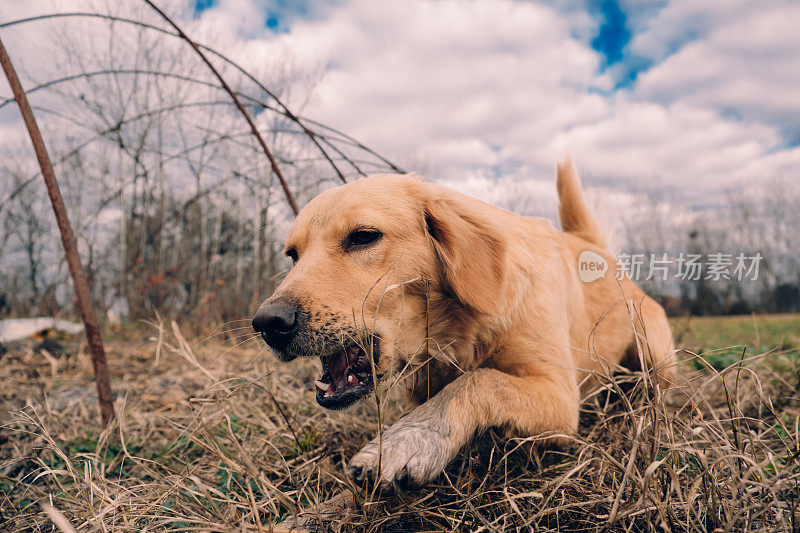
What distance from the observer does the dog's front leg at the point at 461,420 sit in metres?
1.65

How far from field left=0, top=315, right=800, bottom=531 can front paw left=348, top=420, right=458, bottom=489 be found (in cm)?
8

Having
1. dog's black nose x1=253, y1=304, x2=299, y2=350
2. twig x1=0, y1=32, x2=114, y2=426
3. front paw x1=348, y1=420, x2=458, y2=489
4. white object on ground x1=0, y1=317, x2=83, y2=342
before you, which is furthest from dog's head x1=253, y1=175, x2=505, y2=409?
white object on ground x1=0, y1=317, x2=83, y2=342

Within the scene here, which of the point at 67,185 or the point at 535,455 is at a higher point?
the point at 67,185

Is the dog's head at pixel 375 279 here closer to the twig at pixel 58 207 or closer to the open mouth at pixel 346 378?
the open mouth at pixel 346 378

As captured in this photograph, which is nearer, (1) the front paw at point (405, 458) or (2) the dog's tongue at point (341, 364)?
(1) the front paw at point (405, 458)

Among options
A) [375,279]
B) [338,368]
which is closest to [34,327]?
[338,368]

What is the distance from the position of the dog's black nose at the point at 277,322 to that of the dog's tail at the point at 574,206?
123 inches

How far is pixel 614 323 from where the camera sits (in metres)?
3.37

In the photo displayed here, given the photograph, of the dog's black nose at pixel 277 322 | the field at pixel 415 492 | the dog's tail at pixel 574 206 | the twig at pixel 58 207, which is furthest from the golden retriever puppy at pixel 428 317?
the dog's tail at pixel 574 206

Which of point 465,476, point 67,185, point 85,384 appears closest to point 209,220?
point 85,384

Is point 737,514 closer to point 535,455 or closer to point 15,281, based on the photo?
point 535,455

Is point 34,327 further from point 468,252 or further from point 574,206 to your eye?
point 574,206

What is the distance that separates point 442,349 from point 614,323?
1786 mm

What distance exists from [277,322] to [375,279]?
0.50 m
